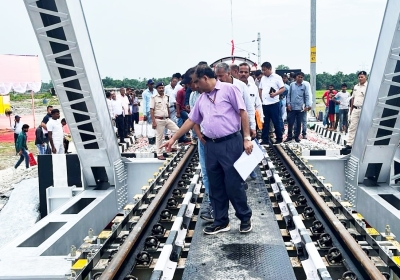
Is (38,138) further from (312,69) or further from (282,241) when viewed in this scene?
(312,69)

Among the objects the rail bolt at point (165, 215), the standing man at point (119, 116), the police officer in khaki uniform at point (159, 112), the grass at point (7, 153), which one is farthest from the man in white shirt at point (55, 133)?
the rail bolt at point (165, 215)

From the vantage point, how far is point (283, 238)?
438cm

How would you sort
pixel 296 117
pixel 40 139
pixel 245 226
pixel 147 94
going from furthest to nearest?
1. pixel 40 139
2. pixel 147 94
3. pixel 296 117
4. pixel 245 226

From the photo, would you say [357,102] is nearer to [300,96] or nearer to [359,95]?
[359,95]

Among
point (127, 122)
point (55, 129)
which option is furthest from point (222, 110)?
point (127, 122)

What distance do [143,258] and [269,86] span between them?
599 cm

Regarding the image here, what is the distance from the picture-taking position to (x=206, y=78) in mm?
3928

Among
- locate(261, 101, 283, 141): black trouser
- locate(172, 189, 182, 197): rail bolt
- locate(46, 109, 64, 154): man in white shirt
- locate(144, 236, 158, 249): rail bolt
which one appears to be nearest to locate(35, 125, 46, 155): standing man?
locate(46, 109, 64, 154): man in white shirt

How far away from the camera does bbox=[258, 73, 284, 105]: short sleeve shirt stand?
8828mm

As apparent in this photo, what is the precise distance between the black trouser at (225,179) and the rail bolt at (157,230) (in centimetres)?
61

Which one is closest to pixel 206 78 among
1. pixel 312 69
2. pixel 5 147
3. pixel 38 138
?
pixel 38 138

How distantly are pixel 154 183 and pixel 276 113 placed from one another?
3.81 metres

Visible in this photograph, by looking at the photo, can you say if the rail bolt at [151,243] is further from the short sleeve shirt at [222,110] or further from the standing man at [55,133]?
the standing man at [55,133]

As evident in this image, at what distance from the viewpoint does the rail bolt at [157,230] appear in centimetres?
440
